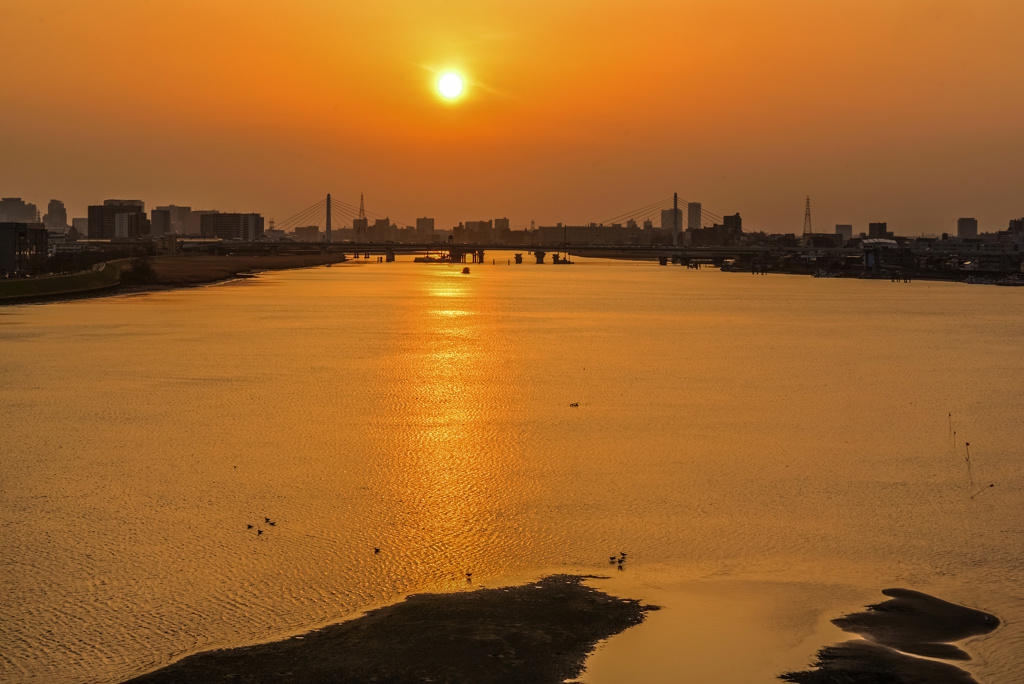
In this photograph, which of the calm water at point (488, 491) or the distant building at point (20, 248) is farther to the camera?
the distant building at point (20, 248)

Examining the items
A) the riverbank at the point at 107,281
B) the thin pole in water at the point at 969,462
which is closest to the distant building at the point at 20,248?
the riverbank at the point at 107,281

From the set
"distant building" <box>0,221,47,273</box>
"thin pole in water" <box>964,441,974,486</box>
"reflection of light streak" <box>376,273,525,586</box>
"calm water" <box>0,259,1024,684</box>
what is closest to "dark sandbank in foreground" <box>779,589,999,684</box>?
"calm water" <box>0,259,1024,684</box>

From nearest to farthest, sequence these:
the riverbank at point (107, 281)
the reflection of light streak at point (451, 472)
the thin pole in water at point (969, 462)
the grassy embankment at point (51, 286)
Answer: the reflection of light streak at point (451, 472) < the thin pole in water at point (969, 462) < the grassy embankment at point (51, 286) < the riverbank at point (107, 281)

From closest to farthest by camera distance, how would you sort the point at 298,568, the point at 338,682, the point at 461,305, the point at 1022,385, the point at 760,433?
the point at 338,682 → the point at 298,568 → the point at 760,433 → the point at 1022,385 → the point at 461,305

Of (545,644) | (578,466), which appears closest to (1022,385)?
(578,466)

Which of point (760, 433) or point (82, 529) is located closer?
point (82, 529)

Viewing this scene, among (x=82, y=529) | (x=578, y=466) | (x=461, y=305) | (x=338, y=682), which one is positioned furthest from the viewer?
(x=461, y=305)

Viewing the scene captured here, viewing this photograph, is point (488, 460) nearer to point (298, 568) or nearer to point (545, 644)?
point (298, 568)

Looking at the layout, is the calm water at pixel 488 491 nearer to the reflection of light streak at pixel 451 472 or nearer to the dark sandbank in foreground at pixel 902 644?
the reflection of light streak at pixel 451 472
